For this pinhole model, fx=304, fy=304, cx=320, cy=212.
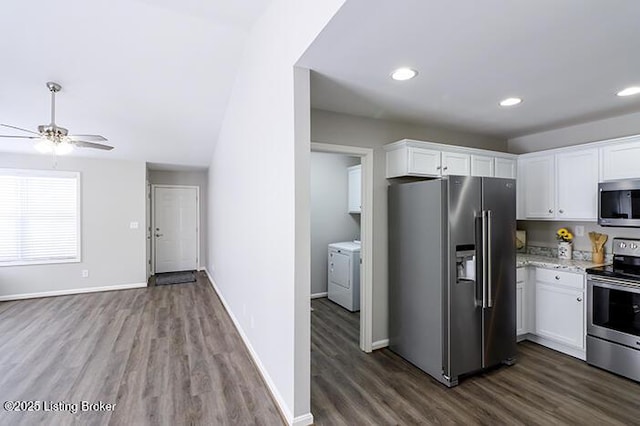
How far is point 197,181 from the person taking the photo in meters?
7.33

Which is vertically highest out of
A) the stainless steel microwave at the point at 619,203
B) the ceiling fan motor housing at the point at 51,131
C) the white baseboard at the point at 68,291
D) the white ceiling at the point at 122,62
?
the white ceiling at the point at 122,62

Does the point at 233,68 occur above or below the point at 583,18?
above

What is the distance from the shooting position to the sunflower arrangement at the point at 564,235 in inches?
138

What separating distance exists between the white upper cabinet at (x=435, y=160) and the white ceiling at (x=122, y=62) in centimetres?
179

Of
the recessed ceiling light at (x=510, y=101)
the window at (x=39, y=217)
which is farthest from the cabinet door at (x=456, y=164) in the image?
the window at (x=39, y=217)

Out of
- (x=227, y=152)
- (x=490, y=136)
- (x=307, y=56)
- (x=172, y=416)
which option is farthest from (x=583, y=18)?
(x=227, y=152)

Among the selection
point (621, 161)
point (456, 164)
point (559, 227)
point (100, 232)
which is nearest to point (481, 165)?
point (456, 164)

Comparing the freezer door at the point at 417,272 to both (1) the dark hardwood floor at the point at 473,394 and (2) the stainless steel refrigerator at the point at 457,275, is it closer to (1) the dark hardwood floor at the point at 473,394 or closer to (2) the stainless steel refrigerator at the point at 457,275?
(2) the stainless steel refrigerator at the point at 457,275

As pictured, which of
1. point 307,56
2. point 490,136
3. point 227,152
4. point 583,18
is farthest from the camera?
point 227,152

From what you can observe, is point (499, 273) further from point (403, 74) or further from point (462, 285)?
point (403, 74)

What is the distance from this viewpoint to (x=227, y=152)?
4355 millimetres

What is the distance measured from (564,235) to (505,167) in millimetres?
1015

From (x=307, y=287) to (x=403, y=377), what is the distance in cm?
140

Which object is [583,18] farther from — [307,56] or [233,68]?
[233,68]
